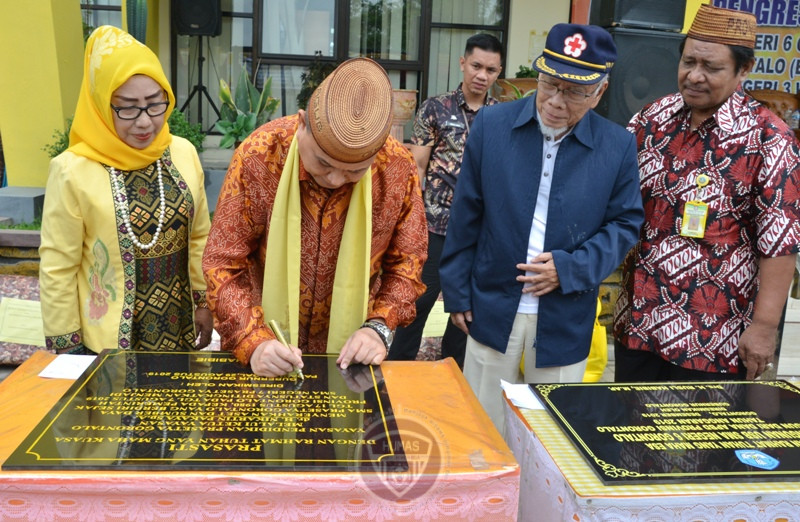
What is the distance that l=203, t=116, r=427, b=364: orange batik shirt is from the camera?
1664 millimetres

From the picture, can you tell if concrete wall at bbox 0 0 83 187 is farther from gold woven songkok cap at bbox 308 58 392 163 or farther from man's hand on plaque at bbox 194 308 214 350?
Result: gold woven songkok cap at bbox 308 58 392 163

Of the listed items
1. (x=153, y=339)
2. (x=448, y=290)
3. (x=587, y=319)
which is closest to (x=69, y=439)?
(x=153, y=339)

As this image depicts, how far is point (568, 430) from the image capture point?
1275 mm

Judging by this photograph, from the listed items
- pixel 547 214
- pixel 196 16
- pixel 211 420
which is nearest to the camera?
pixel 211 420

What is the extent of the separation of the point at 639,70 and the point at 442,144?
1.40 meters

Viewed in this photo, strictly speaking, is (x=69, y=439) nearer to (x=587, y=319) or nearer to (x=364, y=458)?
(x=364, y=458)

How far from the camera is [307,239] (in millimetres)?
1752

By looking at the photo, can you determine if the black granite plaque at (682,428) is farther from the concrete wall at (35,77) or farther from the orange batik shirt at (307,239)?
the concrete wall at (35,77)

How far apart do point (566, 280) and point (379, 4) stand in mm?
5747

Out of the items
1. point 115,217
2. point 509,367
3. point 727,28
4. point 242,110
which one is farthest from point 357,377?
point 242,110

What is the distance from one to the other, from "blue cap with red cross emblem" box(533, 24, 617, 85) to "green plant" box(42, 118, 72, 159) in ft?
11.6

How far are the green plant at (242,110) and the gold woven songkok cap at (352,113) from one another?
12.7 feet

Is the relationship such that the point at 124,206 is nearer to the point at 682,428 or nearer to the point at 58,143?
the point at 682,428

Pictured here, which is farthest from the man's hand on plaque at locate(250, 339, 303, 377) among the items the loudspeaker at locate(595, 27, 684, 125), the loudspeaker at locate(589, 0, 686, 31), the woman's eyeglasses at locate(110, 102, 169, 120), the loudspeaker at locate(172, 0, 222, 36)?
the loudspeaker at locate(172, 0, 222, 36)
